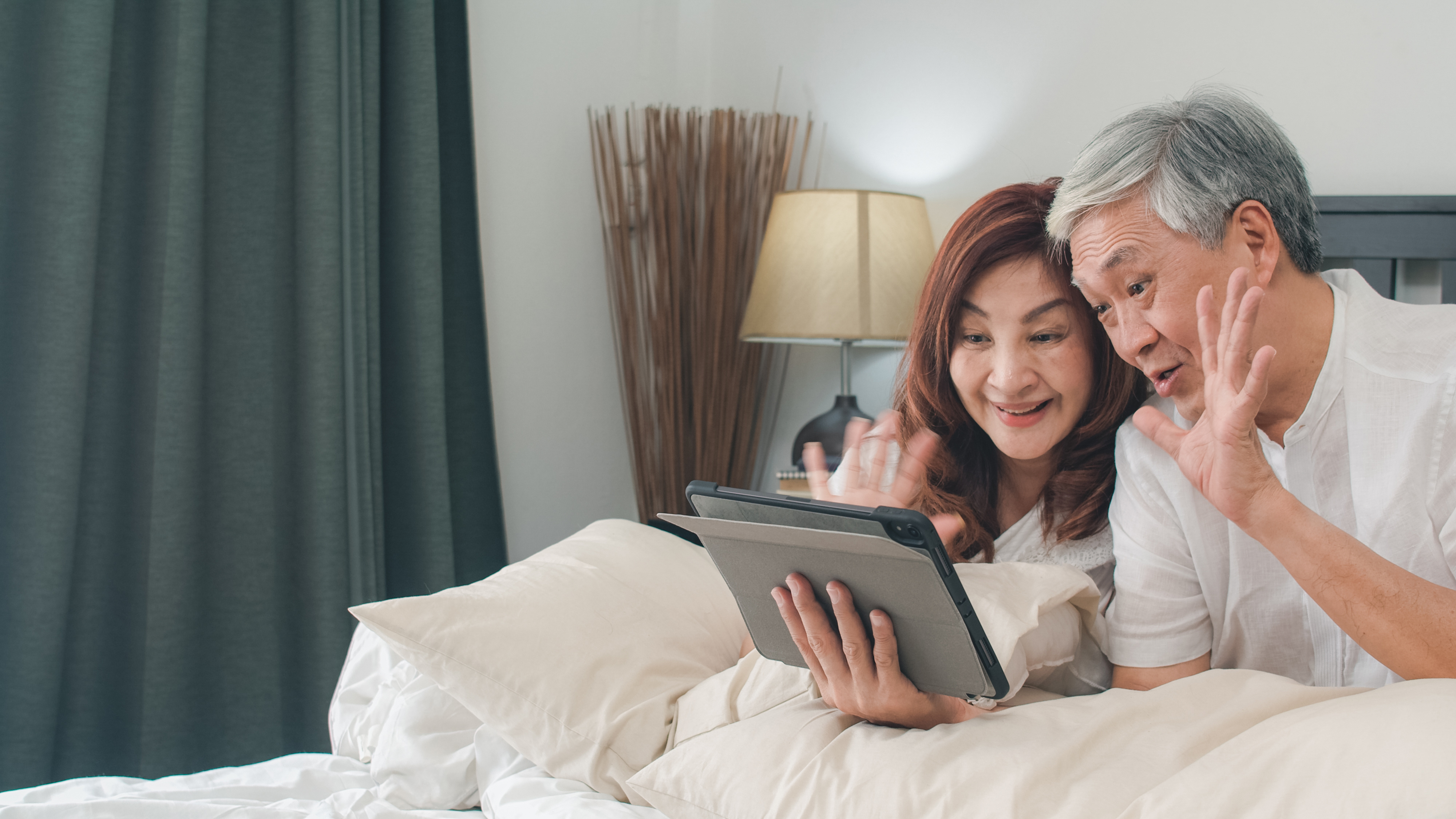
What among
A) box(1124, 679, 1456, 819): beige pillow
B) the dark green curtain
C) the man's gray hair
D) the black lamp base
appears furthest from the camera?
the black lamp base

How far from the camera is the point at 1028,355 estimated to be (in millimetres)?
1230

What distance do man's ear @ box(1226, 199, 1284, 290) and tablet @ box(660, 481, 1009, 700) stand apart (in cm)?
46

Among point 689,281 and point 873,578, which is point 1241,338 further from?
point 689,281

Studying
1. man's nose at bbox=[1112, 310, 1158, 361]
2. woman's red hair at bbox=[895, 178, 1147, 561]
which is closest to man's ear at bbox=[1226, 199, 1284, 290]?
man's nose at bbox=[1112, 310, 1158, 361]

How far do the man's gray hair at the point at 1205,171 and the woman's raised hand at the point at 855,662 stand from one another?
0.49 metres

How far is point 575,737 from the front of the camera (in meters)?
1.10

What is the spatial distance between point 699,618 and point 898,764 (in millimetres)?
504

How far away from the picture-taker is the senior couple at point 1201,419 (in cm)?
90

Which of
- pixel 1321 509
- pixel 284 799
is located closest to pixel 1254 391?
pixel 1321 509

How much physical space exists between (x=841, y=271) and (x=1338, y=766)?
4.95 ft

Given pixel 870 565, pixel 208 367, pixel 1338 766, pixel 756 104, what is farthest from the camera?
pixel 756 104

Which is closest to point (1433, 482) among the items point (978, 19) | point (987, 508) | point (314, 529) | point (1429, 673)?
point (1429, 673)

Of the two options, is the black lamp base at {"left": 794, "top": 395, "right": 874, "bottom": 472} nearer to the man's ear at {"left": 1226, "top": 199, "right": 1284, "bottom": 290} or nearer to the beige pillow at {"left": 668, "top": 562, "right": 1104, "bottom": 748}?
the beige pillow at {"left": 668, "top": 562, "right": 1104, "bottom": 748}

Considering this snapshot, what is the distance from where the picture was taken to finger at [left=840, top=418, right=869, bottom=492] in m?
1.16
